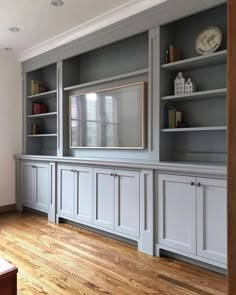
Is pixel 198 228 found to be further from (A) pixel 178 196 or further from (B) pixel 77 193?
(B) pixel 77 193

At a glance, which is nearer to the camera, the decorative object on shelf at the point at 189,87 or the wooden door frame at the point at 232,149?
the wooden door frame at the point at 232,149

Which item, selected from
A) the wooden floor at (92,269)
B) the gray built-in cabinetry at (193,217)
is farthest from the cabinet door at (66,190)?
the gray built-in cabinetry at (193,217)

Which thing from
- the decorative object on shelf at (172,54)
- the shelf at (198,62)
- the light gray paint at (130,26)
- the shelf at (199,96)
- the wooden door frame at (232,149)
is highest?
the light gray paint at (130,26)

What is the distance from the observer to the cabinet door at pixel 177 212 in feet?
8.58

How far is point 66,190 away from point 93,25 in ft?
7.08

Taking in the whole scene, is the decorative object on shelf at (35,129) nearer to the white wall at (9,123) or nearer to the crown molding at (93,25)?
the white wall at (9,123)

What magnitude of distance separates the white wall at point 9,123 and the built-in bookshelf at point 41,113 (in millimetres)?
178

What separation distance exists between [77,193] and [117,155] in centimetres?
73

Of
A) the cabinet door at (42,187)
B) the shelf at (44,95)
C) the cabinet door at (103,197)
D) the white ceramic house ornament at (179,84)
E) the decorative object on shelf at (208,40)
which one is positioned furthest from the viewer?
the shelf at (44,95)

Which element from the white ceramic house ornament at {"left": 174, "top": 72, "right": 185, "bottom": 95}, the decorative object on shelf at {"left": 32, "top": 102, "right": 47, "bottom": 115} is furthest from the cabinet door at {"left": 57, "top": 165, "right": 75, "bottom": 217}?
the white ceramic house ornament at {"left": 174, "top": 72, "right": 185, "bottom": 95}

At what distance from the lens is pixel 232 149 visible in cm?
61

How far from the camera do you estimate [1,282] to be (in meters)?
1.27

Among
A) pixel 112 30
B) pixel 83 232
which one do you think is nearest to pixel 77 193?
pixel 83 232

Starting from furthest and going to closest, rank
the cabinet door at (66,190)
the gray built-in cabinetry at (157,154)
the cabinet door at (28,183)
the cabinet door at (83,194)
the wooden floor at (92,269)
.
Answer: the cabinet door at (28,183) → the cabinet door at (66,190) → the cabinet door at (83,194) → the gray built-in cabinetry at (157,154) → the wooden floor at (92,269)
